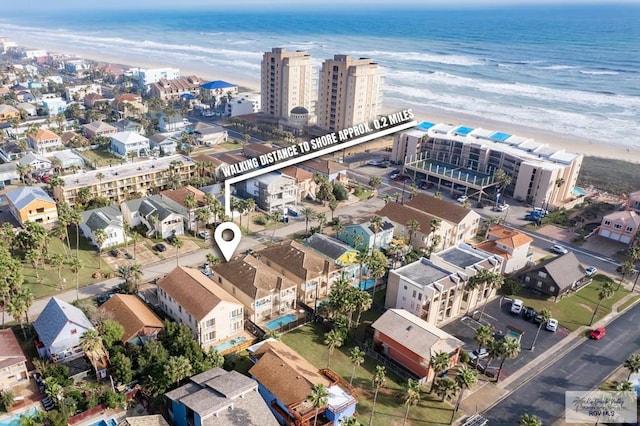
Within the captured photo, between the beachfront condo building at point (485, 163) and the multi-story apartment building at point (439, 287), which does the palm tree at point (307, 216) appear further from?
the beachfront condo building at point (485, 163)

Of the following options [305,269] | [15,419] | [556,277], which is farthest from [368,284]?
[15,419]

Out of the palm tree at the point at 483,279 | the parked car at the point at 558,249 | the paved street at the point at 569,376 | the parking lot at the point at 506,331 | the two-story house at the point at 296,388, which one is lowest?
the parking lot at the point at 506,331

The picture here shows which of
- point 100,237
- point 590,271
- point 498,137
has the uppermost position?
point 498,137

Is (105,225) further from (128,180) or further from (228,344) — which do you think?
(228,344)

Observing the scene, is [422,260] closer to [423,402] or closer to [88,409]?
[423,402]

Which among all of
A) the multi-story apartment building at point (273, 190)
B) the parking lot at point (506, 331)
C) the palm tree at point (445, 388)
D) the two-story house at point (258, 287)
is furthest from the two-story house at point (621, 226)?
the two-story house at point (258, 287)

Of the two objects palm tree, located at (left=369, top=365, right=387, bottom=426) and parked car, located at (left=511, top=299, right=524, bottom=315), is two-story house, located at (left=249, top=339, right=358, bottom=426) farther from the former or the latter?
parked car, located at (left=511, top=299, right=524, bottom=315)
